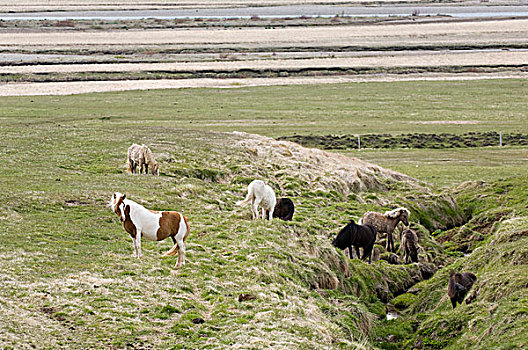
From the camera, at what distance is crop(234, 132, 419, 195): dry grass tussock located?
33.5 m

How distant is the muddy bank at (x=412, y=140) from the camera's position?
5031 centimetres

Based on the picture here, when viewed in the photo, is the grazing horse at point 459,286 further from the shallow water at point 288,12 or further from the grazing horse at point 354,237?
the shallow water at point 288,12

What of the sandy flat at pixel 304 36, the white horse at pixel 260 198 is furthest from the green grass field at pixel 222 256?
the sandy flat at pixel 304 36

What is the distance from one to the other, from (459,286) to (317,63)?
267ft

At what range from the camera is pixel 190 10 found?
186875mm

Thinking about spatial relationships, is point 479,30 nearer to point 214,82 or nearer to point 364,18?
point 364,18

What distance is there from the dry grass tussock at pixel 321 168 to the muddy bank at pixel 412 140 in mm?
11631

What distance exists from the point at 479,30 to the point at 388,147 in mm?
91995

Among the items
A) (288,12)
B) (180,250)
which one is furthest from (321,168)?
(288,12)

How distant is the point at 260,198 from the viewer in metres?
23.3

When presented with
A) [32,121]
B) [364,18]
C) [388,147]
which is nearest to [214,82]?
[32,121]

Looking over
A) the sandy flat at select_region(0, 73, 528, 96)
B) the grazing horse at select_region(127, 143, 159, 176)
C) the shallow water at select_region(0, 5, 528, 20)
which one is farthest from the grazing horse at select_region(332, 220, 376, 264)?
the shallow water at select_region(0, 5, 528, 20)

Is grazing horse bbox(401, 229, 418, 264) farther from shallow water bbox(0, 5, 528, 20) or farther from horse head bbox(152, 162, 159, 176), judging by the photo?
shallow water bbox(0, 5, 528, 20)

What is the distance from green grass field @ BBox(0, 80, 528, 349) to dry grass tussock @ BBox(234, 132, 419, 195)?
0.46 metres
